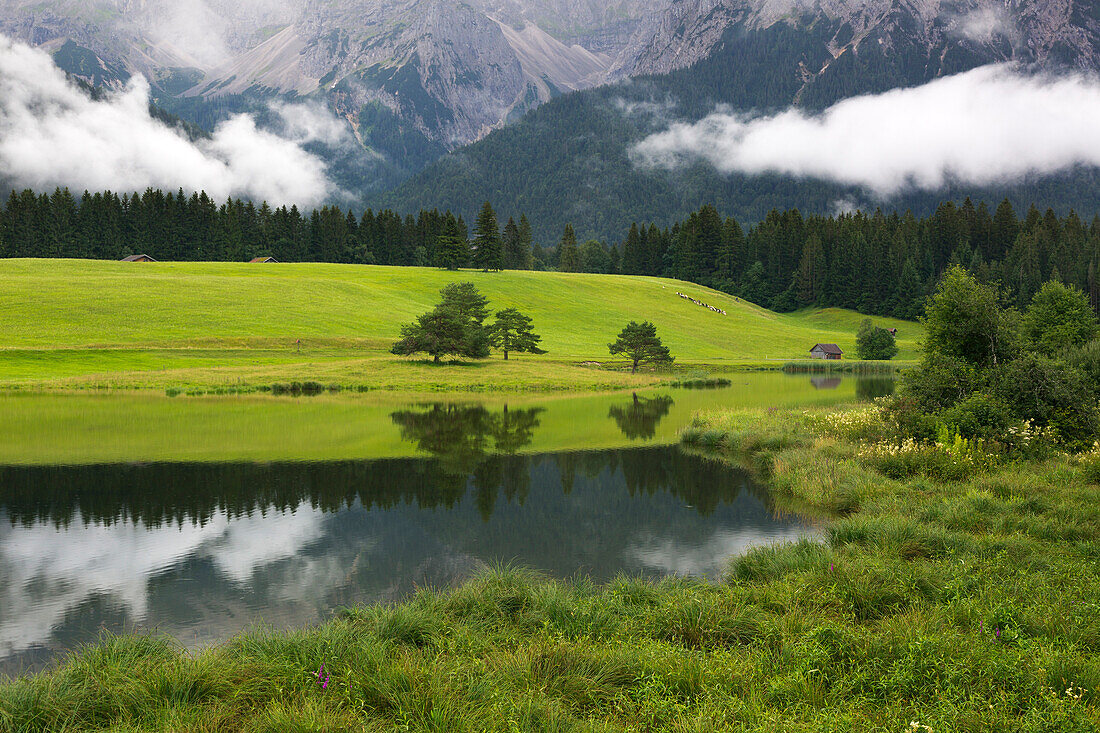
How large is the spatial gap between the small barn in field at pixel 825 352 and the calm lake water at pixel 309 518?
75042 mm

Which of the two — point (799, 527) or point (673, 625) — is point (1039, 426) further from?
point (673, 625)

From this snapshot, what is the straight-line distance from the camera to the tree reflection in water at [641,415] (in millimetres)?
35688

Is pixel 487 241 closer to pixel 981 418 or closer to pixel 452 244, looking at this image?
pixel 452 244

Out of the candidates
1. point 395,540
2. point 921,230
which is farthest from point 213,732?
point 921,230

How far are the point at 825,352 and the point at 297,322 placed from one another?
246 ft

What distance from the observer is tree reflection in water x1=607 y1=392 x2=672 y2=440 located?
1405 inches

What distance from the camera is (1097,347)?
96.0ft

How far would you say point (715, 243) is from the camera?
16788cm

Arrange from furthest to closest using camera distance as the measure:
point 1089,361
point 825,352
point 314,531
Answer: point 825,352
point 1089,361
point 314,531

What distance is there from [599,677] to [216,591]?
8.98 meters

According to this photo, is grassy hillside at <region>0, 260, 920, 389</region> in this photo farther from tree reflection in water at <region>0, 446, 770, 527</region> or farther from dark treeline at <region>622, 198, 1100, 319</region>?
tree reflection in water at <region>0, 446, 770, 527</region>

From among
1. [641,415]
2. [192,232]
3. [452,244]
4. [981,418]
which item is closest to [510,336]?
[641,415]

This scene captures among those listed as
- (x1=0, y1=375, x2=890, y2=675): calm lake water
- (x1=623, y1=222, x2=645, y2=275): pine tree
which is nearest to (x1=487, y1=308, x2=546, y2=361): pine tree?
(x1=0, y1=375, x2=890, y2=675): calm lake water

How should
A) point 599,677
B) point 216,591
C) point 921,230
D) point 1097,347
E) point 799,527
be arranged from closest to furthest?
point 599,677 → point 216,591 → point 799,527 → point 1097,347 → point 921,230
